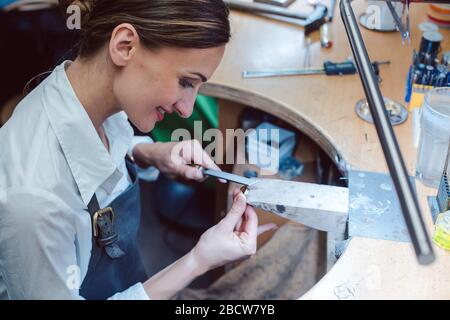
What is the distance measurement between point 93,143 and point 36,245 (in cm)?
25

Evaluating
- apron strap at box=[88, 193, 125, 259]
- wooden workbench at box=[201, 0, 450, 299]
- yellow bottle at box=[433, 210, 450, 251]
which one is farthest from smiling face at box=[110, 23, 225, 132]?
yellow bottle at box=[433, 210, 450, 251]

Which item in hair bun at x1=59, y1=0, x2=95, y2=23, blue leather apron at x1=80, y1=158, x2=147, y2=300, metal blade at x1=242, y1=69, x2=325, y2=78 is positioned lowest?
blue leather apron at x1=80, y1=158, x2=147, y2=300

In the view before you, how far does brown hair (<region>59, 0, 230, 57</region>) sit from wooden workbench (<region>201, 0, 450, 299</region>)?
47 cm

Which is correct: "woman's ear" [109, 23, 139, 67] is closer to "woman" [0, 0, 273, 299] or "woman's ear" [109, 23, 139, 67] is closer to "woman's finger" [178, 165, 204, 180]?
"woman" [0, 0, 273, 299]

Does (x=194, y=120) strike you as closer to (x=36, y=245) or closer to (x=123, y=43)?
(x=123, y=43)

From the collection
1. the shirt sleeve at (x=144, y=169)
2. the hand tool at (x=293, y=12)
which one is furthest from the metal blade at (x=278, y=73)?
the shirt sleeve at (x=144, y=169)

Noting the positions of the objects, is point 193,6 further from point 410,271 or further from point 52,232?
point 410,271

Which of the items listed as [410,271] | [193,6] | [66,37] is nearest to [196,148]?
[193,6]

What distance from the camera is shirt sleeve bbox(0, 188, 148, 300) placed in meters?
0.94

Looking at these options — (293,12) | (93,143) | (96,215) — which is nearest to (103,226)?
(96,215)

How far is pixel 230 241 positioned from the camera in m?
Answer: 1.10

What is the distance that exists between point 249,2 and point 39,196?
1202 mm

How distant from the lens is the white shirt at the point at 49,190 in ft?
3.10

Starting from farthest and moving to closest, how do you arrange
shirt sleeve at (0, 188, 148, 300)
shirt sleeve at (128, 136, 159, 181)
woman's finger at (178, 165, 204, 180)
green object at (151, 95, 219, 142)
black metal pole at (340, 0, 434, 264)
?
green object at (151, 95, 219, 142) → shirt sleeve at (128, 136, 159, 181) → woman's finger at (178, 165, 204, 180) → shirt sleeve at (0, 188, 148, 300) → black metal pole at (340, 0, 434, 264)
